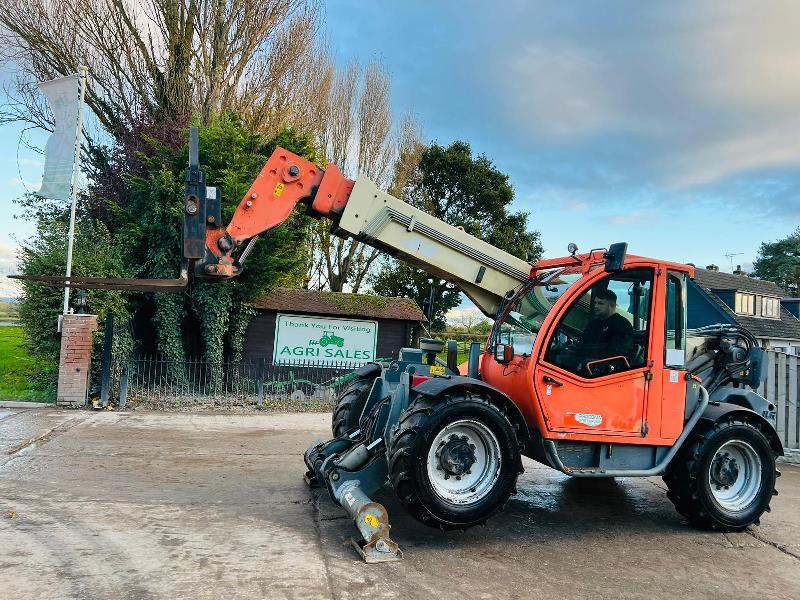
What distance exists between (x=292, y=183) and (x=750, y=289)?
1428 inches

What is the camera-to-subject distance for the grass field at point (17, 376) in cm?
1144

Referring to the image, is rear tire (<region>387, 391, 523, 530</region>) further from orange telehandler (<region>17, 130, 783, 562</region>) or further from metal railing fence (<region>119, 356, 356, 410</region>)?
metal railing fence (<region>119, 356, 356, 410</region>)

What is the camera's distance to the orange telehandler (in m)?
4.75

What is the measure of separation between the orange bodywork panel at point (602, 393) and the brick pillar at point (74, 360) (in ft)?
28.2

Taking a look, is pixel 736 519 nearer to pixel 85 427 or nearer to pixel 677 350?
pixel 677 350

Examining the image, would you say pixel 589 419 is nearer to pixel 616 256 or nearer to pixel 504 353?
pixel 504 353

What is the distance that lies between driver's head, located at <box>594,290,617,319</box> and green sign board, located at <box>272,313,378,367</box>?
9.11 metres

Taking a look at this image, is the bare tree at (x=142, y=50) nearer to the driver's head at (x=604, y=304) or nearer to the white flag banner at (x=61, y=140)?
the white flag banner at (x=61, y=140)

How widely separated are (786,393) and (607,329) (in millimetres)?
5593

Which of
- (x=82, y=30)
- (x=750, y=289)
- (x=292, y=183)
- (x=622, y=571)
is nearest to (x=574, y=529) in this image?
(x=622, y=571)

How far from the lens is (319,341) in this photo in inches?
553

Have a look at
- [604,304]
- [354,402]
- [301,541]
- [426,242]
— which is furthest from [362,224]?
[301,541]

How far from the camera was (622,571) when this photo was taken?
4.48 m

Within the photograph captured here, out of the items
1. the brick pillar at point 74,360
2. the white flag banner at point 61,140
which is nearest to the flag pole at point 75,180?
the white flag banner at point 61,140
